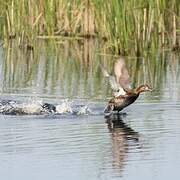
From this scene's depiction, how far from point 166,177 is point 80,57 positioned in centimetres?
1138

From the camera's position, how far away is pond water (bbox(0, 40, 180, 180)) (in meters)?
7.96

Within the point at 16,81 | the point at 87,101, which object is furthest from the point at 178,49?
the point at 87,101

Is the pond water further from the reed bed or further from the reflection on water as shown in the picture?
the reed bed

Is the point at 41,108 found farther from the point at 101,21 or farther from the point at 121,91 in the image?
the point at 101,21

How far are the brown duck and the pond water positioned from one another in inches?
6.0

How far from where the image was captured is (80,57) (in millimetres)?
18828

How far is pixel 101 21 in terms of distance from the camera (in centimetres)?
1850

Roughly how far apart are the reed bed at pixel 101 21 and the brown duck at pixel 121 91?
4095mm

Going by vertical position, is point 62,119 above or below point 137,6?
below

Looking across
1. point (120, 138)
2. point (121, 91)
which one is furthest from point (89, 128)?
point (121, 91)

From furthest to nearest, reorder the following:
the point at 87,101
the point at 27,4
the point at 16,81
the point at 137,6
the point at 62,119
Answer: the point at 27,4 < the point at 137,6 < the point at 16,81 < the point at 87,101 < the point at 62,119

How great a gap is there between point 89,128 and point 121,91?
1.71 meters

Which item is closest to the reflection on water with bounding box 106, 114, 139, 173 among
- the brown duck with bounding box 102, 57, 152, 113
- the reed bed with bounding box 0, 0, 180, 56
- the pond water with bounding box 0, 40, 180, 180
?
the pond water with bounding box 0, 40, 180, 180

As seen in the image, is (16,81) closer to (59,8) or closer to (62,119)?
(62,119)
